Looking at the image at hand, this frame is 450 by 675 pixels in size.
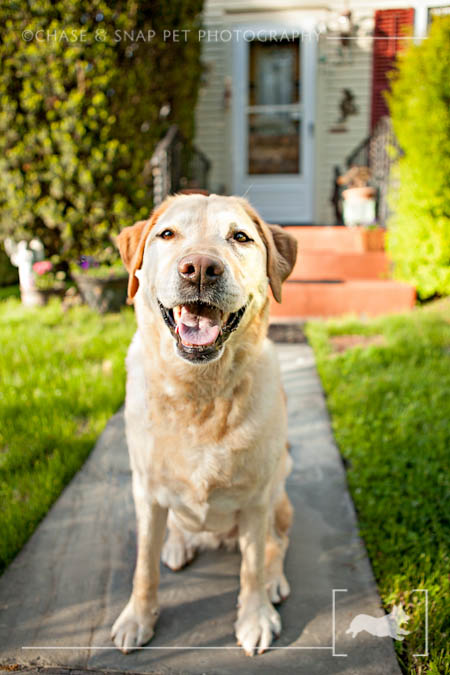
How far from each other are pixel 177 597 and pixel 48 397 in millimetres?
2002

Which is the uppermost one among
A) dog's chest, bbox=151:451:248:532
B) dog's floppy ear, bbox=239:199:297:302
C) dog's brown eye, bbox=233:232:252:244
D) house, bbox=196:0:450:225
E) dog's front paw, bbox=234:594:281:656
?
house, bbox=196:0:450:225

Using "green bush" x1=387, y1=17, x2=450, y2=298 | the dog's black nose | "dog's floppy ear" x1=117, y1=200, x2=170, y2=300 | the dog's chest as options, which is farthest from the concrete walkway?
"green bush" x1=387, y1=17, x2=450, y2=298

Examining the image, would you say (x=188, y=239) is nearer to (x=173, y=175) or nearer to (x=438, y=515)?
(x=438, y=515)

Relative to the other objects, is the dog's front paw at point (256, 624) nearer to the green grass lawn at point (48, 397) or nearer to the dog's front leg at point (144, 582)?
the dog's front leg at point (144, 582)

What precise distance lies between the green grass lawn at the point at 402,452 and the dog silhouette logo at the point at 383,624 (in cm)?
3

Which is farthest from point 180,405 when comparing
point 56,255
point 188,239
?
point 56,255

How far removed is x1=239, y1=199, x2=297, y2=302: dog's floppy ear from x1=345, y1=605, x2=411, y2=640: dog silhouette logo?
4.26 ft

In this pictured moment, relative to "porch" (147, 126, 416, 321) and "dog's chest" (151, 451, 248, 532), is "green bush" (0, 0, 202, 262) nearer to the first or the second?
"porch" (147, 126, 416, 321)

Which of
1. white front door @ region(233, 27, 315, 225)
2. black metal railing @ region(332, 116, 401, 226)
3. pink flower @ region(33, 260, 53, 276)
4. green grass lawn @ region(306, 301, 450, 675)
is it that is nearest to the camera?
green grass lawn @ region(306, 301, 450, 675)

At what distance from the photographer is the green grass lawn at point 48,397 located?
2516 millimetres

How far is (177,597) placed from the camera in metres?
1.99

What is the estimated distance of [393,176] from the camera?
6.61m

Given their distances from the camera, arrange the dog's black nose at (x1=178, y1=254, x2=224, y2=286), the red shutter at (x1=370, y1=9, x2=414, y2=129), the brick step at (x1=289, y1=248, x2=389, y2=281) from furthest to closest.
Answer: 1. the red shutter at (x1=370, y1=9, x2=414, y2=129)
2. the brick step at (x1=289, y1=248, x2=389, y2=281)
3. the dog's black nose at (x1=178, y1=254, x2=224, y2=286)

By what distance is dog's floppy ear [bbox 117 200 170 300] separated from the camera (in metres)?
1.78
